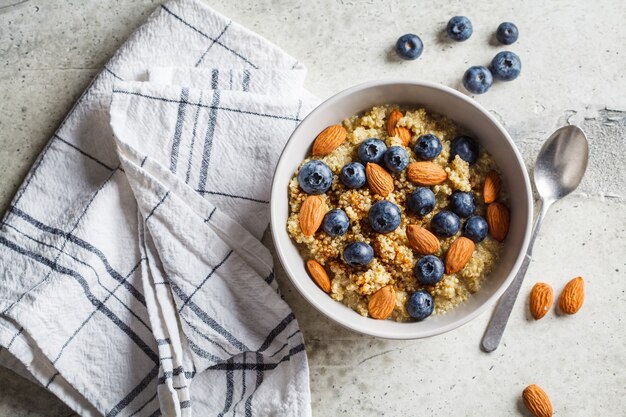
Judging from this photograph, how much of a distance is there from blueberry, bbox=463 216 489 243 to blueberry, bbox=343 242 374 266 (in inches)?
8.4

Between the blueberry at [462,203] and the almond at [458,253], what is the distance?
55 mm

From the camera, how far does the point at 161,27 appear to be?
62.4 inches

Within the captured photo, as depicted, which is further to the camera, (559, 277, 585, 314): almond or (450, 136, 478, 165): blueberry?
(559, 277, 585, 314): almond

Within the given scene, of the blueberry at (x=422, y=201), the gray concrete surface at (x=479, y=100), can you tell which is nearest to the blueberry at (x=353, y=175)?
the blueberry at (x=422, y=201)

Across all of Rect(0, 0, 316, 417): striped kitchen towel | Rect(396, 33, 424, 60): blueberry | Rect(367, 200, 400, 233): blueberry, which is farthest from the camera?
Rect(396, 33, 424, 60): blueberry

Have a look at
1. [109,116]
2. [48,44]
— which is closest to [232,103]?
[109,116]

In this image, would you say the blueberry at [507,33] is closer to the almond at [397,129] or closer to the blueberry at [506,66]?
the blueberry at [506,66]

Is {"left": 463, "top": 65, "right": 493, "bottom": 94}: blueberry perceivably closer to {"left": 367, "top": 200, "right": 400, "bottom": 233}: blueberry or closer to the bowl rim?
the bowl rim

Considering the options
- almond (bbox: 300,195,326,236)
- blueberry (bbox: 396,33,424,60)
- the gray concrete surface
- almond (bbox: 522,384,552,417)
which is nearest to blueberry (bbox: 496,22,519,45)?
the gray concrete surface

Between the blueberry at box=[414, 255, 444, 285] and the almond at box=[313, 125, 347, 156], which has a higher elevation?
the almond at box=[313, 125, 347, 156]

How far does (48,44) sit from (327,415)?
1.21 metres

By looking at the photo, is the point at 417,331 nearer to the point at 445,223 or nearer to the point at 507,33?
the point at 445,223

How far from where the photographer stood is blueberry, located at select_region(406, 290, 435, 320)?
1.30 metres

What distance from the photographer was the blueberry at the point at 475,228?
1.32 metres
